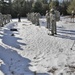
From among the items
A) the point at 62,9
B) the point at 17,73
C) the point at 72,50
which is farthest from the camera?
the point at 62,9

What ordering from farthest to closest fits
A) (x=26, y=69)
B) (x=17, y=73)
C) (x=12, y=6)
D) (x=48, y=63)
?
(x=12, y=6) → (x=48, y=63) → (x=26, y=69) → (x=17, y=73)

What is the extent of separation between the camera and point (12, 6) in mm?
81438

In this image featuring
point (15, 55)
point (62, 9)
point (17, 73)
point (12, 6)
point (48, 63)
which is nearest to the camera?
point (17, 73)

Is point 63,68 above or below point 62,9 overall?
above

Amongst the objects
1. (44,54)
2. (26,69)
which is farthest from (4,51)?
(26,69)

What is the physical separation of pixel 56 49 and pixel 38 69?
13.9 ft

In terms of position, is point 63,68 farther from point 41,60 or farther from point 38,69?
point 41,60

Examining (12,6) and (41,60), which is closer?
(41,60)

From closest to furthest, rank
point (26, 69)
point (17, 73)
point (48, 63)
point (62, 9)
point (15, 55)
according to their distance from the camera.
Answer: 1. point (17, 73)
2. point (26, 69)
3. point (48, 63)
4. point (15, 55)
5. point (62, 9)

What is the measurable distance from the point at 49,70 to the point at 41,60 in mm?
1662

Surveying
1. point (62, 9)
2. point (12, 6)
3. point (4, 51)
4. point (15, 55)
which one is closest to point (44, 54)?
point (15, 55)

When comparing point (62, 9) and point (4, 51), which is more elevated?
point (4, 51)

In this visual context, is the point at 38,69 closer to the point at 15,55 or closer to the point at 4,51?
the point at 15,55

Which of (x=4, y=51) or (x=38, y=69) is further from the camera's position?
(x=4, y=51)
